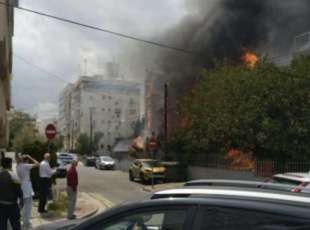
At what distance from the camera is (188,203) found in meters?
3.67

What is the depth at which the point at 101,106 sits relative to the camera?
14375cm

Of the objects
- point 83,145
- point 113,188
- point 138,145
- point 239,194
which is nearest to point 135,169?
point 113,188

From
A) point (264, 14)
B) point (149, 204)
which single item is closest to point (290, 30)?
point (264, 14)

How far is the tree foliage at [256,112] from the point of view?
88.2 feet

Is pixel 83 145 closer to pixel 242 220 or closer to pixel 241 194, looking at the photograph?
pixel 241 194

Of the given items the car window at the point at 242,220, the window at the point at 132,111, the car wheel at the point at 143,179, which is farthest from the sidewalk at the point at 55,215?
the window at the point at 132,111

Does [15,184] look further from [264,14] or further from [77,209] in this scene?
[264,14]

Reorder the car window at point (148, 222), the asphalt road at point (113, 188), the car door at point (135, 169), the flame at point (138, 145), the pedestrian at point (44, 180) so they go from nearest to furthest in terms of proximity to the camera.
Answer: the car window at point (148, 222) < the pedestrian at point (44, 180) < the asphalt road at point (113, 188) < the car door at point (135, 169) < the flame at point (138, 145)

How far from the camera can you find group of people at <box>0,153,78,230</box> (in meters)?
9.77

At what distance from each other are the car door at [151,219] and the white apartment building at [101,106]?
126308 millimetres

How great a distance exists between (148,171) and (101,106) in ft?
366

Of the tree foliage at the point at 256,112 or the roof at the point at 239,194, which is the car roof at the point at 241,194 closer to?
the roof at the point at 239,194

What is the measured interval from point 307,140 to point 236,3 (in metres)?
39.4

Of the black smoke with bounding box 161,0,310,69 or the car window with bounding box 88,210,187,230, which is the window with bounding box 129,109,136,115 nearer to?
the black smoke with bounding box 161,0,310,69
